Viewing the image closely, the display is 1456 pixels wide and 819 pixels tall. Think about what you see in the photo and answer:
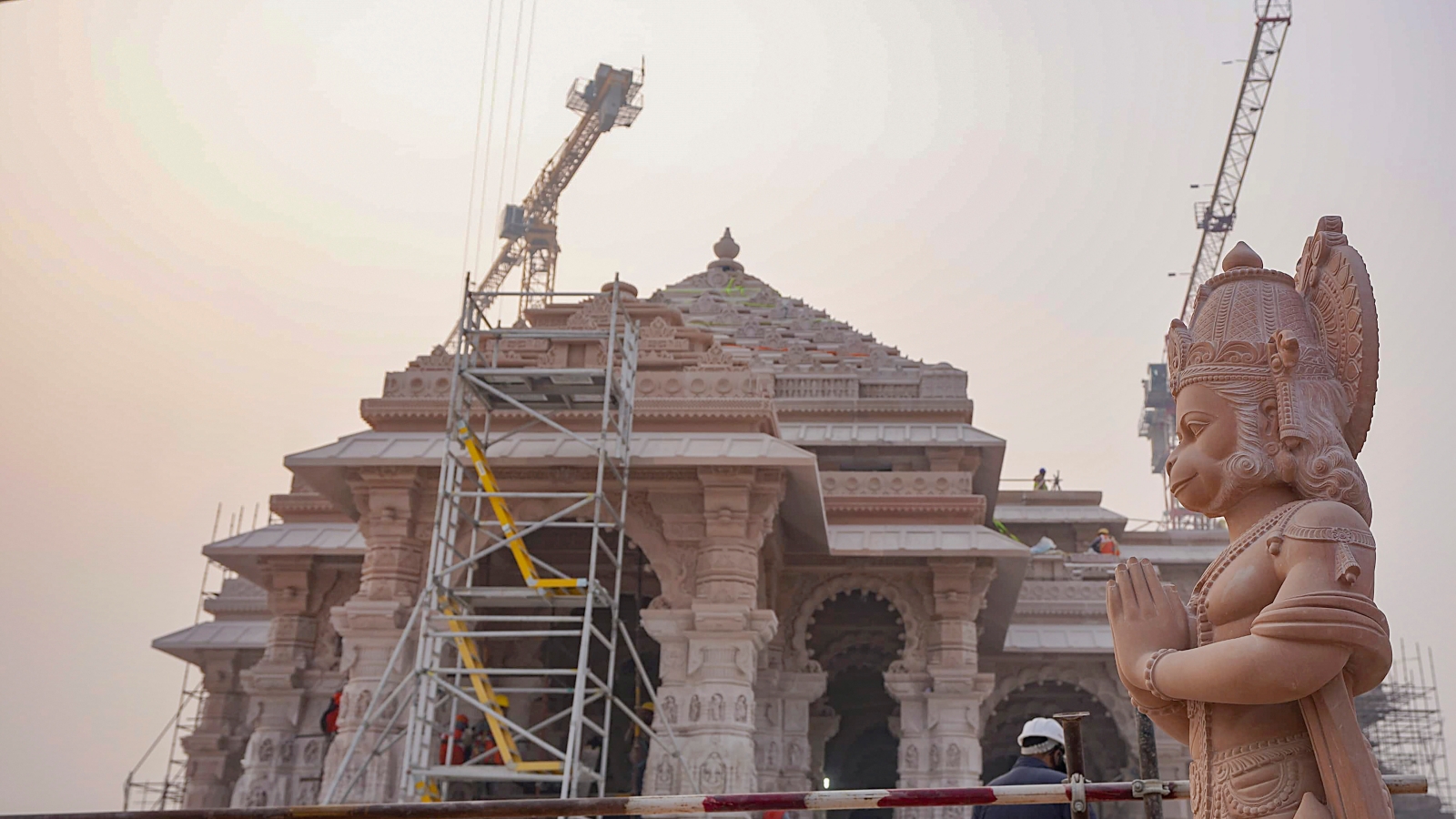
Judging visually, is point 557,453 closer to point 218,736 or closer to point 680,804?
point 680,804

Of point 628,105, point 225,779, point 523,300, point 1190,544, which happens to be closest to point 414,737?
point 225,779

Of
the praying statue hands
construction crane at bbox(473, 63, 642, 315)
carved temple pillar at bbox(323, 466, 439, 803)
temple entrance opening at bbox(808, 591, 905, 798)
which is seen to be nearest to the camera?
the praying statue hands

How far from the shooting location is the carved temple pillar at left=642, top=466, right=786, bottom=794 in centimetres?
1125

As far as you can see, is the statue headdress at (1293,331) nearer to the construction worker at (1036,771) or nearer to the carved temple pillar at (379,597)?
the construction worker at (1036,771)

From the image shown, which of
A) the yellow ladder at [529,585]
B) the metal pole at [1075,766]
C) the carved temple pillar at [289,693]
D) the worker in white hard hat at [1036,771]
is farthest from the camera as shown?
the carved temple pillar at [289,693]

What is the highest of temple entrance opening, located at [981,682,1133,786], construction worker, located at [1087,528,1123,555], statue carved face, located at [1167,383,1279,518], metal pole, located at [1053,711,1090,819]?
construction worker, located at [1087,528,1123,555]

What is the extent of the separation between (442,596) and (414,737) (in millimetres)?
1260

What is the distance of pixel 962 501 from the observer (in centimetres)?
1544

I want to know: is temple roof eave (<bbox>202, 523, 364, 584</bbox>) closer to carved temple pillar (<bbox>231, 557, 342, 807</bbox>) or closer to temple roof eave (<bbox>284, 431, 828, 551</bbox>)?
carved temple pillar (<bbox>231, 557, 342, 807</bbox>)

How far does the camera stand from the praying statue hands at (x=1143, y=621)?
3.76 meters

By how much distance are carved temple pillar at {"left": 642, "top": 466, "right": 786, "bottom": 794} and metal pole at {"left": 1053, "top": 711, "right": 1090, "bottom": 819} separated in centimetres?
690

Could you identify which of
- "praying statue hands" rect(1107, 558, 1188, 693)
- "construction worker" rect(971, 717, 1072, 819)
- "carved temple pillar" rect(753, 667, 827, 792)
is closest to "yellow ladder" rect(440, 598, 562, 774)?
"carved temple pillar" rect(753, 667, 827, 792)

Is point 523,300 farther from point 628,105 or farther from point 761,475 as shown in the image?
point 761,475

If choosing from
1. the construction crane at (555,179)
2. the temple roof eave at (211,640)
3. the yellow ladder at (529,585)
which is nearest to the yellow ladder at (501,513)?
the yellow ladder at (529,585)
